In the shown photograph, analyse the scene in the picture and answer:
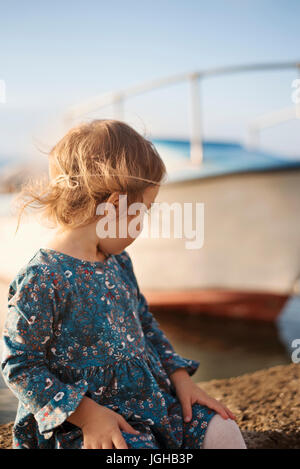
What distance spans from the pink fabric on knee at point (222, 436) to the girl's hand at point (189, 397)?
2cm

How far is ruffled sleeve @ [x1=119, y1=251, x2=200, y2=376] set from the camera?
112 cm

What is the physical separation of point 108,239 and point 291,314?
2.64 meters

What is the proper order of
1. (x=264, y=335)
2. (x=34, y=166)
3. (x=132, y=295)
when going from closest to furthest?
1. (x=132, y=295)
2. (x=34, y=166)
3. (x=264, y=335)

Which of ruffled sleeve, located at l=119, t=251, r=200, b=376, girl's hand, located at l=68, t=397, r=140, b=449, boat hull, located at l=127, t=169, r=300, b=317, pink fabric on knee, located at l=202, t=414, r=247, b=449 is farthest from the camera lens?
boat hull, located at l=127, t=169, r=300, b=317

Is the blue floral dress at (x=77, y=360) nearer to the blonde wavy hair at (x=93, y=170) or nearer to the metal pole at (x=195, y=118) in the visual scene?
the blonde wavy hair at (x=93, y=170)

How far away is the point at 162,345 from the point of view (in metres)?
1.16

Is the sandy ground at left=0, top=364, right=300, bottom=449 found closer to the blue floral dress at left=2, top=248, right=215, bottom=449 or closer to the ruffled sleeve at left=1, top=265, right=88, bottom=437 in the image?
the blue floral dress at left=2, top=248, right=215, bottom=449

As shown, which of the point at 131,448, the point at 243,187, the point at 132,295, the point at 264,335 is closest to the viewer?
the point at 131,448

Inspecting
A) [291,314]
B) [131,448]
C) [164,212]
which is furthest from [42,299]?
[291,314]

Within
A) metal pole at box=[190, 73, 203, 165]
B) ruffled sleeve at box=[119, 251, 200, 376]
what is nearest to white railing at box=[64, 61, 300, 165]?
metal pole at box=[190, 73, 203, 165]

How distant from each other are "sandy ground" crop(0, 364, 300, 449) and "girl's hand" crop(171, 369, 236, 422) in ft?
0.62

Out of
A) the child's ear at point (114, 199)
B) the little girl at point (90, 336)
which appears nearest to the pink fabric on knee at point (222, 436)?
the little girl at point (90, 336)

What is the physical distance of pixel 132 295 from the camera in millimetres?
1098

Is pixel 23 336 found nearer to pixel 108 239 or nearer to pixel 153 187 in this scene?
pixel 108 239
